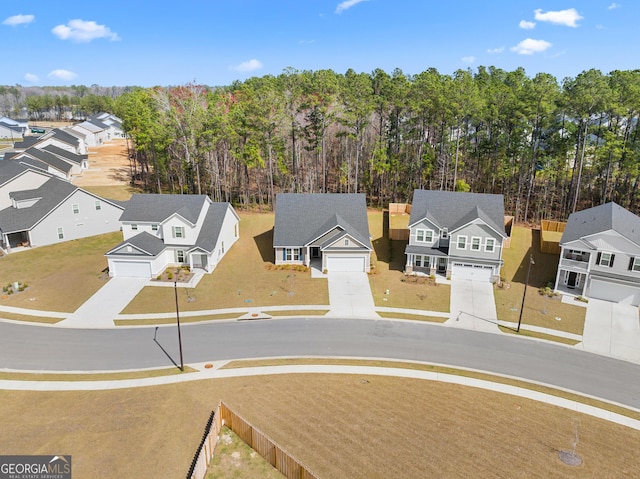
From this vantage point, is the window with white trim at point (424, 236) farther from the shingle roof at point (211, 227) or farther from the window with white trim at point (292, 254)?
the shingle roof at point (211, 227)

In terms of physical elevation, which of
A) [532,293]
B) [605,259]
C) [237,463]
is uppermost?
[605,259]

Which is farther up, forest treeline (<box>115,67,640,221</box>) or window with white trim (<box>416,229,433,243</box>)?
forest treeline (<box>115,67,640,221</box>)

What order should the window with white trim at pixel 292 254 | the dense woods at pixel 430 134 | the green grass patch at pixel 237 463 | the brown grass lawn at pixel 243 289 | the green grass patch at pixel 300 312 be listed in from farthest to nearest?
1. the dense woods at pixel 430 134
2. the window with white trim at pixel 292 254
3. the brown grass lawn at pixel 243 289
4. the green grass patch at pixel 300 312
5. the green grass patch at pixel 237 463

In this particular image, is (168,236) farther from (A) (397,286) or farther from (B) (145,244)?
(A) (397,286)

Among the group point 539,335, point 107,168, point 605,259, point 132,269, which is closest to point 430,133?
point 605,259

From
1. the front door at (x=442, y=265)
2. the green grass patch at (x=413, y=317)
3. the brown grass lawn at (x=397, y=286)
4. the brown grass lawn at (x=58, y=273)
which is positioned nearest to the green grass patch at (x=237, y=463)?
the green grass patch at (x=413, y=317)

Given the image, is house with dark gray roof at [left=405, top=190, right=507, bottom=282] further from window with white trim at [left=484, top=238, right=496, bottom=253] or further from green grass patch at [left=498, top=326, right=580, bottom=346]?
green grass patch at [left=498, top=326, right=580, bottom=346]

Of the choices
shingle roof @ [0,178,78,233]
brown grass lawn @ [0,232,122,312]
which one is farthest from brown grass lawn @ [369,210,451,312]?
shingle roof @ [0,178,78,233]
